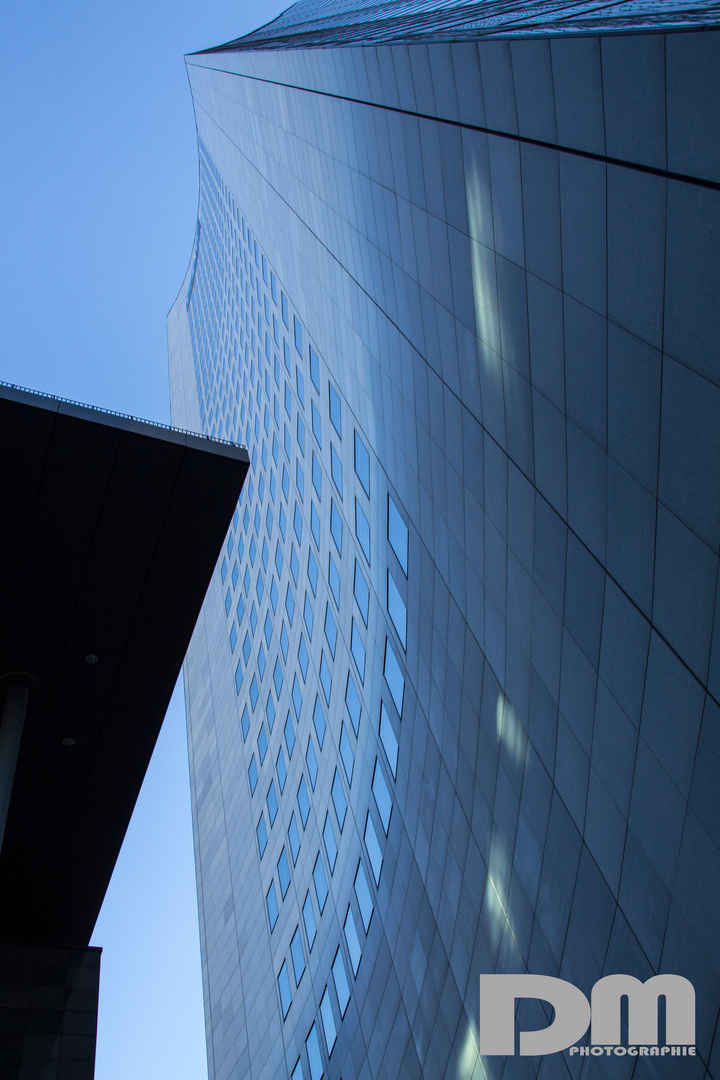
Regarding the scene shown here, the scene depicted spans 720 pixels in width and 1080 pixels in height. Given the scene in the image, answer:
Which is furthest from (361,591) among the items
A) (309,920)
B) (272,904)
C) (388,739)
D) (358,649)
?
(272,904)

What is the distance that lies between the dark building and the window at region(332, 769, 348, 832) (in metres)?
8.88

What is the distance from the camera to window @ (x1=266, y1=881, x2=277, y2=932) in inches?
1427

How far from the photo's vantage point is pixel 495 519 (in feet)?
50.9

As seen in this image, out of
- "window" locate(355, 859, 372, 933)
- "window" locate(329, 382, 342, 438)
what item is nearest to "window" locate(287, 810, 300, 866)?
"window" locate(355, 859, 372, 933)

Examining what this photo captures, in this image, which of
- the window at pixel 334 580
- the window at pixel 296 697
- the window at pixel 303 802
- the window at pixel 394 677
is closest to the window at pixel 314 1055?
the window at pixel 303 802

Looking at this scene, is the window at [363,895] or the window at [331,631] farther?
the window at [331,631]

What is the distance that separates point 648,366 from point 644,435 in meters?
0.79

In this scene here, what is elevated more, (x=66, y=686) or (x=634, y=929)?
(x=66, y=686)

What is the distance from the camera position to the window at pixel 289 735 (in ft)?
122

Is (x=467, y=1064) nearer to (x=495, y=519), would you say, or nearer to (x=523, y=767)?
(x=523, y=767)

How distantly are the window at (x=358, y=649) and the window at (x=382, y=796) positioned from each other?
325 cm

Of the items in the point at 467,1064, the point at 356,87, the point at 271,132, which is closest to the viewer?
the point at 467,1064

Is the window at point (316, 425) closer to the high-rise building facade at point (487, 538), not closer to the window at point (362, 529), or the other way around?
the high-rise building facade at point (487, 538)

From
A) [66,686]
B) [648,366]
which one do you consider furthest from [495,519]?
[66,686]
